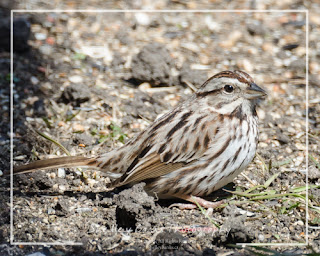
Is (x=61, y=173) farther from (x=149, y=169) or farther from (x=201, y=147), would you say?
(x=201, y=147)

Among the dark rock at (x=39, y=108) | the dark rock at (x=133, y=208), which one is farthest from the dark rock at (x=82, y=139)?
the dark rock at (x=133, y=208)

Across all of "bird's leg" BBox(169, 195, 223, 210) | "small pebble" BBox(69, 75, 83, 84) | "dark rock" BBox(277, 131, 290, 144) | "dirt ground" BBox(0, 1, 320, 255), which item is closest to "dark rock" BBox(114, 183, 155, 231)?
"dirt ground" BBox(0, 1, 320, 255)

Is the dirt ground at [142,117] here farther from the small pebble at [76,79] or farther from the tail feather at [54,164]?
the tail feather at [54,164]

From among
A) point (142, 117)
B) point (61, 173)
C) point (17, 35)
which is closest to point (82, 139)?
point (61, 173)

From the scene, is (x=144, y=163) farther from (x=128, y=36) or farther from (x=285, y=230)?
(x=128, y=36)

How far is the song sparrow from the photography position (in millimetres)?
4453

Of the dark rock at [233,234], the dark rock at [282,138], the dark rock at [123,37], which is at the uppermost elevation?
the dark rock at [123,37]

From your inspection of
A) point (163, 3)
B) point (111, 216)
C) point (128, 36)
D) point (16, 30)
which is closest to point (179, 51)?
point (128, 36)

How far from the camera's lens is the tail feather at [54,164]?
454cm

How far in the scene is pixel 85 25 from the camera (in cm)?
737

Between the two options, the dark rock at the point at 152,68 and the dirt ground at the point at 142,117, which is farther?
the dark rock at the point at 152,68

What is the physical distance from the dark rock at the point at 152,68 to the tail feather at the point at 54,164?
1.74 metres

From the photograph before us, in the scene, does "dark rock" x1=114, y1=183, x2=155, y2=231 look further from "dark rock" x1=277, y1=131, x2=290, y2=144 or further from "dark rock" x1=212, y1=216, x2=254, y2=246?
"dark rock" x1=277, y1=131, x2=290, y2=144

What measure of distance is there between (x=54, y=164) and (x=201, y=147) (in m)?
1.18
